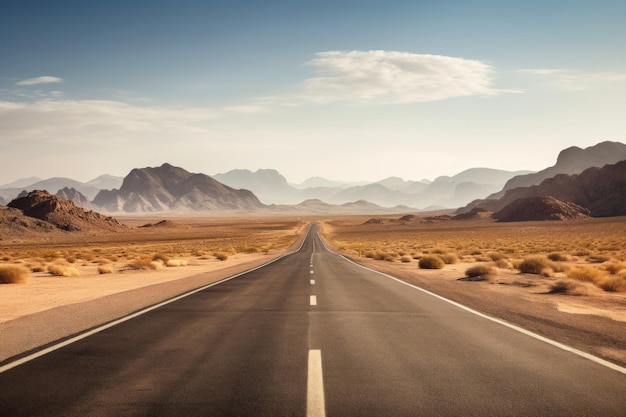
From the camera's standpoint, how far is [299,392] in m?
5.08

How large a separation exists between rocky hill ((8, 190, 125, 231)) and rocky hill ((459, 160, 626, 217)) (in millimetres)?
132365

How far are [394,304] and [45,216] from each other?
112401mm

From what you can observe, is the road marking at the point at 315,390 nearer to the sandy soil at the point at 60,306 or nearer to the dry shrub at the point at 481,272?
the sandy soil at the point at 60,306

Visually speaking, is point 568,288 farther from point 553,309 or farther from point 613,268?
point 613,268

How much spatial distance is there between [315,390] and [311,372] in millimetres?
698

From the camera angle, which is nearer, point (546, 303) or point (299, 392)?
point (299, 392)

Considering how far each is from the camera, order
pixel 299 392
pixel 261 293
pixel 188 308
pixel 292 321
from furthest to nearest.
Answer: pixel 261 293 < pixel 188 308 < pixel 292 321 < pixel 299 392

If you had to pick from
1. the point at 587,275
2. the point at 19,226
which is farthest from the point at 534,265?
the point at 19,226

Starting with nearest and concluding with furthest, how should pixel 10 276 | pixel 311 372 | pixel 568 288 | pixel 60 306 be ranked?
pixel 311 372
pixel 60 306
pixel 568 288
pixel 10 276

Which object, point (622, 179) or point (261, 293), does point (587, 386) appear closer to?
point (261, 293)

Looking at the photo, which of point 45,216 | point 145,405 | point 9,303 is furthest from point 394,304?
point 45,216

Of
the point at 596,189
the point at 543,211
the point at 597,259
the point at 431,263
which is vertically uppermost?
the point at 596,189

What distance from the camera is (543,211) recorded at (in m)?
123

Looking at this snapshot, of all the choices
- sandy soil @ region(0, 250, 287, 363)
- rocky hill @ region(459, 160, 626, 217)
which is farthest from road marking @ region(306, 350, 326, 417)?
rocky hill @ region(459, 160, 626, 217)
